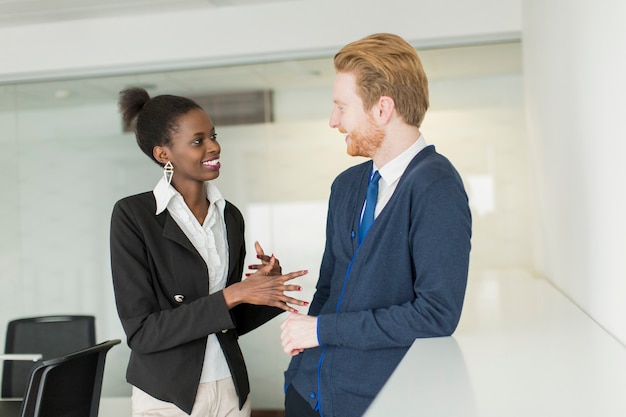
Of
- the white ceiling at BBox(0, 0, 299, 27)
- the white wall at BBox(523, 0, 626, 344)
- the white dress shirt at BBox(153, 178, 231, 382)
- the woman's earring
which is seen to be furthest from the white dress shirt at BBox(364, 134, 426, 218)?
the white ceiling at BBox(0, 0, 299, 27)

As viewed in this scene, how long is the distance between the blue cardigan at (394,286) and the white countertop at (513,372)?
9 cm

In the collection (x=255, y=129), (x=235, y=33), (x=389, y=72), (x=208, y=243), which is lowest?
(x=208, y=243)

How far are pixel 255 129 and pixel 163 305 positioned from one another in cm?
259

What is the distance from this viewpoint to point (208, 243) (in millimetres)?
2406

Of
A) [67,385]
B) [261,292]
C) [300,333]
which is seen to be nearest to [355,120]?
[300,333]

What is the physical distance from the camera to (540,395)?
1.28 m

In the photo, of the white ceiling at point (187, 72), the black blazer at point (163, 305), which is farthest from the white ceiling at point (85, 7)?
the black blazer at point (163, 305)

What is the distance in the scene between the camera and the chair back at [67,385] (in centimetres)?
246

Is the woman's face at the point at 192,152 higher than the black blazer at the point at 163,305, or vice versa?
the woman's face at the point at 192,152

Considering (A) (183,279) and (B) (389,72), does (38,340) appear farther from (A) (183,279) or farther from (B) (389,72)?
(B) (389,72)

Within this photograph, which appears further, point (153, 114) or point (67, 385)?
point (67, 385)

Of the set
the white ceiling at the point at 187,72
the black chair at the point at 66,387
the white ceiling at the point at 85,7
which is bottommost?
the black chair at the point at 66,387

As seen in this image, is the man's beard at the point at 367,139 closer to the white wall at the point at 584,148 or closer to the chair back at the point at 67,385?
the white wall at the point at 584,148

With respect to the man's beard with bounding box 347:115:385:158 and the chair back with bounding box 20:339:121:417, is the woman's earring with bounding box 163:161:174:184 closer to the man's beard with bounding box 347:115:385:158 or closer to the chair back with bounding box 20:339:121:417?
the chair back with bounding box 20:339:121:417
